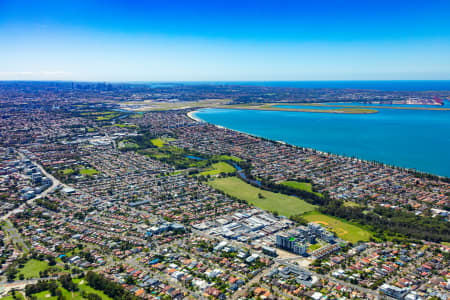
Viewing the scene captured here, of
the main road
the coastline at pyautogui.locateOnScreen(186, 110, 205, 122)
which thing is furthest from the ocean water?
the main road

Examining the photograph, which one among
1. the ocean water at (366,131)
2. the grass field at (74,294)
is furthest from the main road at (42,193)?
the ocean water at (366,131)

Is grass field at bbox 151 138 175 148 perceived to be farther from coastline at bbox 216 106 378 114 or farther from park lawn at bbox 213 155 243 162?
coastline at bbox 216 106 378 114

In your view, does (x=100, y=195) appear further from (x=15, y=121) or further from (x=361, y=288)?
(x=15, y=121)

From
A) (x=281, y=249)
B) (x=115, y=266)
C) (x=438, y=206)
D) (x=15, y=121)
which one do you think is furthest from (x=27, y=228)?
(x=15, y=121)

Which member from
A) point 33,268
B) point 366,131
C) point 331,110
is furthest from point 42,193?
point 331,110

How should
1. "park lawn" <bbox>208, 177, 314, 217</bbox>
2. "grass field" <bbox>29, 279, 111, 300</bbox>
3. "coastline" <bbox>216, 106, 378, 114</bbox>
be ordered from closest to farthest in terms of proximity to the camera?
"grass field" <bbox>29, 279, 111, 300</bbox> → "park lawn" <bbox>208, 177, 314, 217</bbox> → "coastline" <bbox>216, 106, 378, 114</bbox>

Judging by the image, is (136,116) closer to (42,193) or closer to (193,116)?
(193,116)
